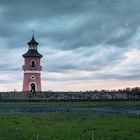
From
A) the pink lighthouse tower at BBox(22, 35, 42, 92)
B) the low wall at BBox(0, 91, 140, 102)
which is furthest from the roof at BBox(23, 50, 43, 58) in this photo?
the low wall at BBox(0, 91, 140, 102)

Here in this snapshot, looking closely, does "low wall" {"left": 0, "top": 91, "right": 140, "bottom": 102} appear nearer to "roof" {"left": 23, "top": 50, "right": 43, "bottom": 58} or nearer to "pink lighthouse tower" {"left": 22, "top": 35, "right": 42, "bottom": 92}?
"pink lighthouse tower" {"left": 22, "top": 35, "right": 42, "bottom": 92}

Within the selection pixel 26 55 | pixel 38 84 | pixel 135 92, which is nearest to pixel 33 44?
pixel 26 55

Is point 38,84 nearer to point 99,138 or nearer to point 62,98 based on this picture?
point 62,98

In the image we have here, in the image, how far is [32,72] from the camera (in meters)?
85.8

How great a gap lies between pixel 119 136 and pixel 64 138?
2791 mm

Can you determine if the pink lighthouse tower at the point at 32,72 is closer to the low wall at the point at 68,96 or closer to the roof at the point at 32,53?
the roof at the point at 32,53

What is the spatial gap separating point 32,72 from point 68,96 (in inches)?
371

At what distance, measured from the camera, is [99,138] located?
19656 mm

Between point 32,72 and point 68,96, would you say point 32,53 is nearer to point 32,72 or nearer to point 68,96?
point 32,72

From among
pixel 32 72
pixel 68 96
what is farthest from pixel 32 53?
pixel 68 96

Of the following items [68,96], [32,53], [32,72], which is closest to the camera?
[68,96]

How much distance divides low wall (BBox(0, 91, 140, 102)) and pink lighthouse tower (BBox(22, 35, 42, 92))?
4.74 m

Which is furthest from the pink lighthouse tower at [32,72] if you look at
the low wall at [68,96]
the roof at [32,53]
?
the low wall at [68,96]

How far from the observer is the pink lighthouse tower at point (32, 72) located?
8506 cm
